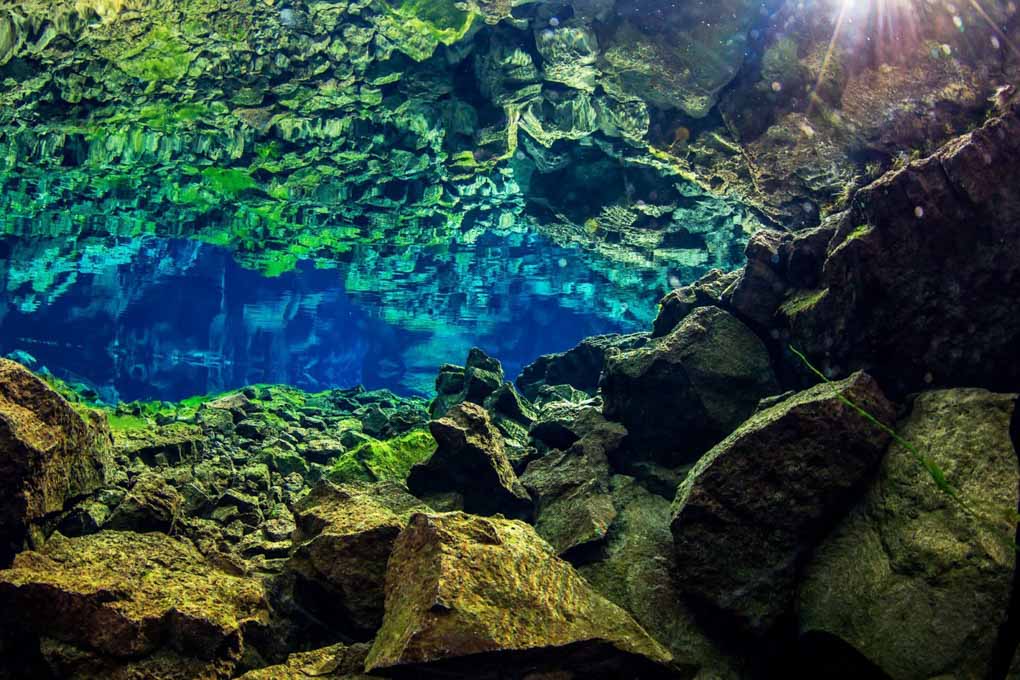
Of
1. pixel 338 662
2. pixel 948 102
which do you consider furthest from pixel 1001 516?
pixel 948 102

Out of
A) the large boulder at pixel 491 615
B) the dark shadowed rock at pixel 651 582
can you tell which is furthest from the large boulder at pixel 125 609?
the dark shadowed rock at pixel 651 582

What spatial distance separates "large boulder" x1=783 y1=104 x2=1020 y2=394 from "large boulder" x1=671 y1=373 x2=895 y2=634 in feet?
4.53

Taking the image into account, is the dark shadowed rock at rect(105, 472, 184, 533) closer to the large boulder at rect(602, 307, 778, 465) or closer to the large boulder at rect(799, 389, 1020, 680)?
the large boulder at rect(602, 307, 778, 465)

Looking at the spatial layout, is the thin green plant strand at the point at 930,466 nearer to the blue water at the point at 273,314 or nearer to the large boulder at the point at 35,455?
the large boulder at the point at 35,455

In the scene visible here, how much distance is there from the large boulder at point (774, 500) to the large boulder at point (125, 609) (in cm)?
343

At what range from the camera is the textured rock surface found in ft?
13.8

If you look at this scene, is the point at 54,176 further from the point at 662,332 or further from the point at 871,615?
the point at 871,615

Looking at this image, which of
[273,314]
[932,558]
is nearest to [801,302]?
[932,558]

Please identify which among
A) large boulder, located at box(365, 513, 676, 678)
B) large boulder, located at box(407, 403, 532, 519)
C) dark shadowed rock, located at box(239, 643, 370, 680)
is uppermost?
large boulder, located at box(407, 403, 532, 519)

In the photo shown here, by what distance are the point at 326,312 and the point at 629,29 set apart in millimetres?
41554

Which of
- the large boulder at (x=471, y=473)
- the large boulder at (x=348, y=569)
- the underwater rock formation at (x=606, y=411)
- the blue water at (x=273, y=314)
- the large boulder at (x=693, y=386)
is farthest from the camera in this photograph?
the blue water at (x=273, y=314)

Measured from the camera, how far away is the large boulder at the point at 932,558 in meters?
3.81

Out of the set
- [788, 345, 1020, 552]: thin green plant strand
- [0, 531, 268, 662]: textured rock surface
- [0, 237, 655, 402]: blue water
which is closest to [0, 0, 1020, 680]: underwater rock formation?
[0, 531, 268, 662]: textured rock surface

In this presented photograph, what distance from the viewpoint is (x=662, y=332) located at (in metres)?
10.5
